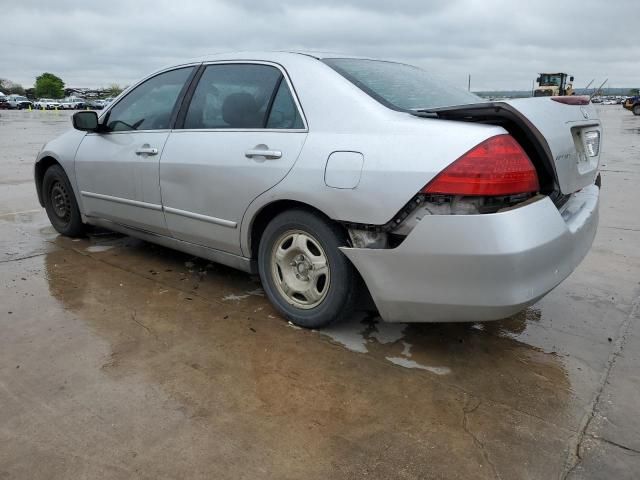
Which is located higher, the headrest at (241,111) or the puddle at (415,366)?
the headrest at (241,111)

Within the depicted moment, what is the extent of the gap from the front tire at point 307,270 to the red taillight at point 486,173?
66 centimetres

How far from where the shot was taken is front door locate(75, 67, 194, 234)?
12.8 ft

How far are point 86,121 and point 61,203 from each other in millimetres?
1140

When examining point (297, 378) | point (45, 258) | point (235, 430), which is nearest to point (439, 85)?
point (297, 378)

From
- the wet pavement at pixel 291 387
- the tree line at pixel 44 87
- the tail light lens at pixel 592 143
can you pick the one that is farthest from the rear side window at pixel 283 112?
the tree line at pixel 44 87

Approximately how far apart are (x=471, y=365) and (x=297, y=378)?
93cm

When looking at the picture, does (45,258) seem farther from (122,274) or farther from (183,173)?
(183,173)

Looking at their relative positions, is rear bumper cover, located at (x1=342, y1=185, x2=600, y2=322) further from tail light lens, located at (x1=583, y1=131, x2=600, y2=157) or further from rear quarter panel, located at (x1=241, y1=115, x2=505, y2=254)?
tail light lens, located at (x1=583, y1=131, x2=600, y2=157)

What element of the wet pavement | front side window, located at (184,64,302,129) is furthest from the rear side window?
the wet pavement

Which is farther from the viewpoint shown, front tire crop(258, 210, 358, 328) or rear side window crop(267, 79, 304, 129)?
rear side window crop(267, 79, 304, 129)

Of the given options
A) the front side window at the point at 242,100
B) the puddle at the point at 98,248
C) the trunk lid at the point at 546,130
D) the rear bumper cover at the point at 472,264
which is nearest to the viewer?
the rear bumper cover at the point at 472,264

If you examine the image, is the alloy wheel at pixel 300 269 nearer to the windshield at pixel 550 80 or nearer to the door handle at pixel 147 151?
the door handle at pixel 147 151

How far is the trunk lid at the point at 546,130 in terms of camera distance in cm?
254

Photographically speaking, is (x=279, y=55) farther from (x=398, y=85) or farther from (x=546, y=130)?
(x=546, y=130)
